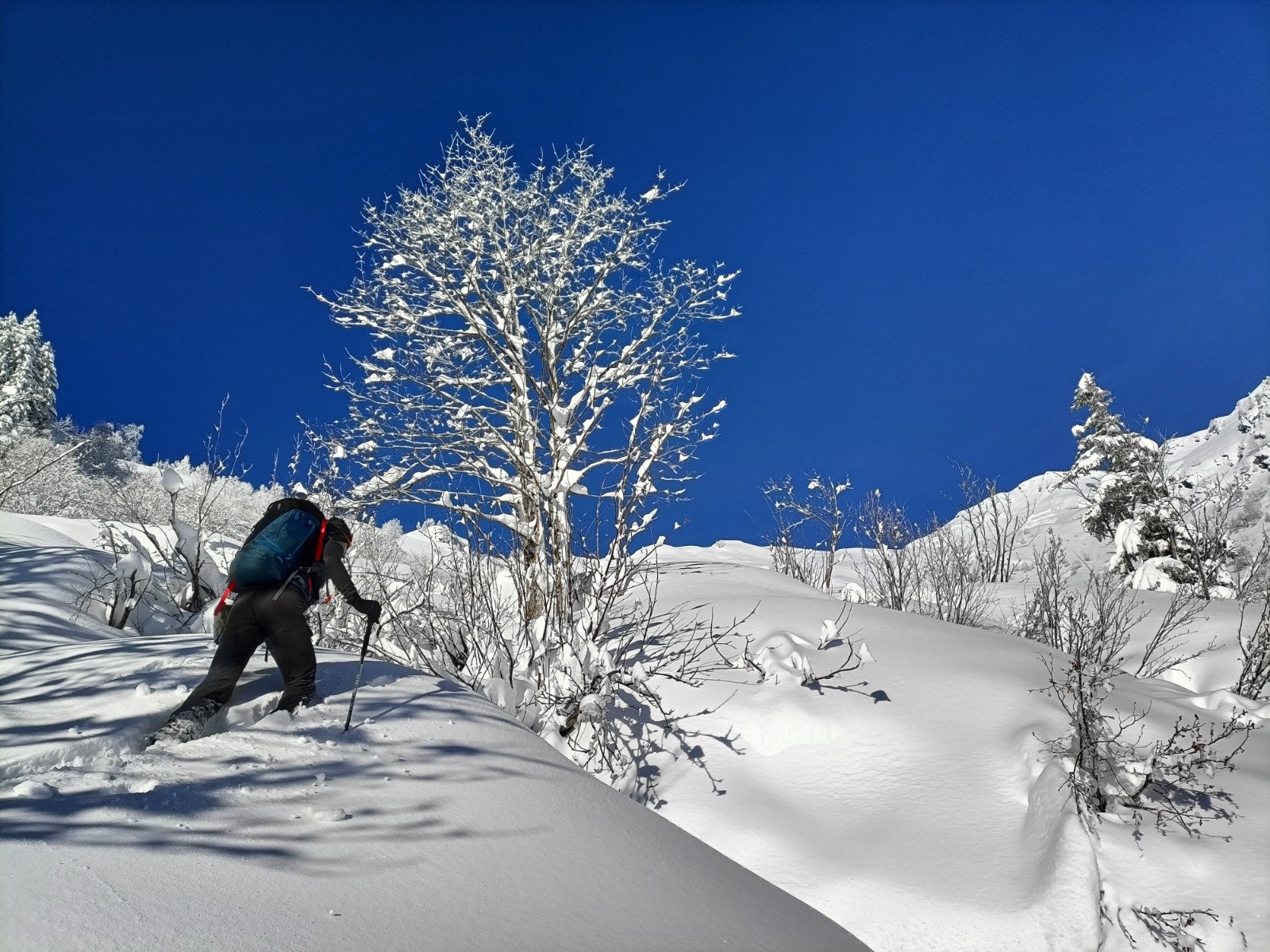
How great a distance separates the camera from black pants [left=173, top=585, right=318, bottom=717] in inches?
134

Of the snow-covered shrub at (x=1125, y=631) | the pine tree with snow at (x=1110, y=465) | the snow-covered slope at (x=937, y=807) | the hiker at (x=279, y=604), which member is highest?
the pine tree with snow at (x=1110, y=465)

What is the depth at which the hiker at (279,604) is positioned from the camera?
3.37 m

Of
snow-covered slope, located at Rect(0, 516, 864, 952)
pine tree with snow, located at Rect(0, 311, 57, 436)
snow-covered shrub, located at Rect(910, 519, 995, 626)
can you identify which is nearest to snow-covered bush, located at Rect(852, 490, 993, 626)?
snow-covered shrub, located at Rect(910, 519, 995, 626)

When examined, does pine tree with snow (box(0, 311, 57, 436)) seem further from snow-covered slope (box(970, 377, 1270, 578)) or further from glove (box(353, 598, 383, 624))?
snow-covered slope (box(970, 377, 1270, 578))

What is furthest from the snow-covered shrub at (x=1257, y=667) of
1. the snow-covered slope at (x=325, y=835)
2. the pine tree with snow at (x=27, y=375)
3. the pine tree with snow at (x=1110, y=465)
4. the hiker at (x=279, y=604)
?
the pine tree with snow at (x=27, y=375)

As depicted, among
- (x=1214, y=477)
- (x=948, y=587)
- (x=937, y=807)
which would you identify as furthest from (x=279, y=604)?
(x=1214, y=477)

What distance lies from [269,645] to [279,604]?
0.68 ft

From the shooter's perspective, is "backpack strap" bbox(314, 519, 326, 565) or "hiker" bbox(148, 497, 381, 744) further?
"backpack strap" bbox(314, 519, 326, 565)

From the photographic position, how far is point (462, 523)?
5.92 meters

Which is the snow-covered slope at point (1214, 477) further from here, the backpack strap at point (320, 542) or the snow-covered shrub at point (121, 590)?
the snow-covered shrub at point (121, 590)

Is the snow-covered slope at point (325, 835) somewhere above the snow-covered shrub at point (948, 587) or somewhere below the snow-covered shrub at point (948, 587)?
below

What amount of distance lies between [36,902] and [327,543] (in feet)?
8.88

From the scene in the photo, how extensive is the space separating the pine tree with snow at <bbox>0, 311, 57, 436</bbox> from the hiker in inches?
1271

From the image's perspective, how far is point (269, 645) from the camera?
3658 mm
